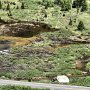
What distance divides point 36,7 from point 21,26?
85.1 ft

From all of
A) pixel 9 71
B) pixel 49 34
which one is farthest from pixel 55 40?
pixel 9 71

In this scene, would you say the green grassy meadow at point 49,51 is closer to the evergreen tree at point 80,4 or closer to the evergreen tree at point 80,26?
the evergreen tree at point 80,26

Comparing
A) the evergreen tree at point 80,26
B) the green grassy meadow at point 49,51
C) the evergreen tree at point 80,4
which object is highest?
the evergreen tree at point 80,4

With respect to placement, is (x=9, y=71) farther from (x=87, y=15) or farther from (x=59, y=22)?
(x=87, y=15)

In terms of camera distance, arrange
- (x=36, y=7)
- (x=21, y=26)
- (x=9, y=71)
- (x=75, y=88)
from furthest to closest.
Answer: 1. (x=36, y=7)
2. (x=21, y=26)
3. (x=9, y=71)
4. (x=75, y=88)

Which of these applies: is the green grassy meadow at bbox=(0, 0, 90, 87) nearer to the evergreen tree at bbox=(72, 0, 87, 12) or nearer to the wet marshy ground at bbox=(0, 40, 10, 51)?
the wet marshy ground at bbox=(0, 40, 10, 51)

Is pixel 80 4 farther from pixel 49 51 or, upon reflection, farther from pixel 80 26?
pixel 49 51

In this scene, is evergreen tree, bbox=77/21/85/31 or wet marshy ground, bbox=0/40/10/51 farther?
evergreen tree, bbox=77/21/85/31

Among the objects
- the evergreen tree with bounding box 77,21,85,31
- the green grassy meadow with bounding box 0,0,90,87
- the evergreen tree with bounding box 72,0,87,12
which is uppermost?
the evergreen tree with bounding box 72,0,87,12

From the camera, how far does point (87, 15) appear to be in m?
127

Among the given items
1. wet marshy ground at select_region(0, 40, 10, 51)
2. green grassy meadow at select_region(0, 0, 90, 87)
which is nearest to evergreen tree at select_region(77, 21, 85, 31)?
green grassy meadow at select_region(0, 0, 90, 87)

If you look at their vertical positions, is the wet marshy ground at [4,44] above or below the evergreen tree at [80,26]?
below

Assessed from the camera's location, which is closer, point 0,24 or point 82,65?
point 82,65

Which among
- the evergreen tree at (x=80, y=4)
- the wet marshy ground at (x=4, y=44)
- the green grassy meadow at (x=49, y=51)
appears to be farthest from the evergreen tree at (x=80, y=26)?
the evergreen tree at (x=80, y=4)
